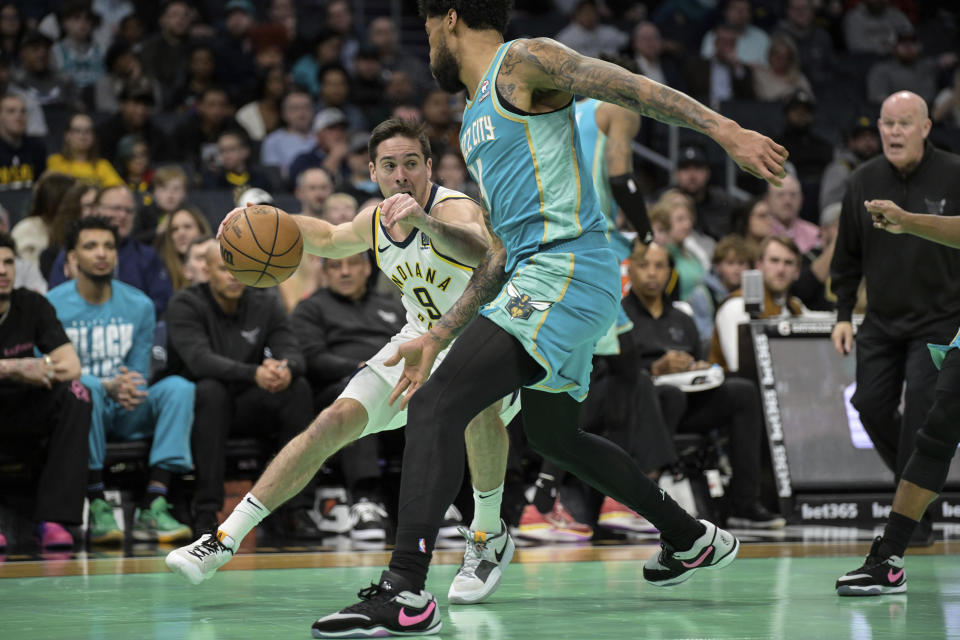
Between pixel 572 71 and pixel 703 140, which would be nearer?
pixel 572 71

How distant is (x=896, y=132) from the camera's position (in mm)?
6352

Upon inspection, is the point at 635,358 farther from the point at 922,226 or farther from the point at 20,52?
the point at 20,52

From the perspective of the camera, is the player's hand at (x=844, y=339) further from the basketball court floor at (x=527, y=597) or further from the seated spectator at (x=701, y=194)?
the seated spectator at (x=701, y=194)

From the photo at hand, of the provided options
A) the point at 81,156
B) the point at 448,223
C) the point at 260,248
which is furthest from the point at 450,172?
the point at 448,223

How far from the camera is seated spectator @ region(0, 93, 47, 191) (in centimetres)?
1030

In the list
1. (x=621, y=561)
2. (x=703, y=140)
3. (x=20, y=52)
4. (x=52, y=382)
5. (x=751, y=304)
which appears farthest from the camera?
(x=703, y=140)

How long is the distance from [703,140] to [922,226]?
8.65 meters

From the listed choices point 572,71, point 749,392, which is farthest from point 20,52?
point 572,71

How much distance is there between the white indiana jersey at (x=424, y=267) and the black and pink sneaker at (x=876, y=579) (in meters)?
1.84

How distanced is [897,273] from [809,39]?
9443mm

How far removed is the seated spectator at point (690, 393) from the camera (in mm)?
8109

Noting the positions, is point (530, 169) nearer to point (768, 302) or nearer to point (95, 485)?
point (95, 485)

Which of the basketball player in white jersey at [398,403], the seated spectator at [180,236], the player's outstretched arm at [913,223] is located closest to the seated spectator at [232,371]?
the seated spectator at [180,236]

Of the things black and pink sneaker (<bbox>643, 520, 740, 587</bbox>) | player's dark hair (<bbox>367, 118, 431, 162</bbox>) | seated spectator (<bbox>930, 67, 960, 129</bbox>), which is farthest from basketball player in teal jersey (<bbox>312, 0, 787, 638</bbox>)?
seated spectator (<bbox>930, 67, 960, 129</bbox>)
